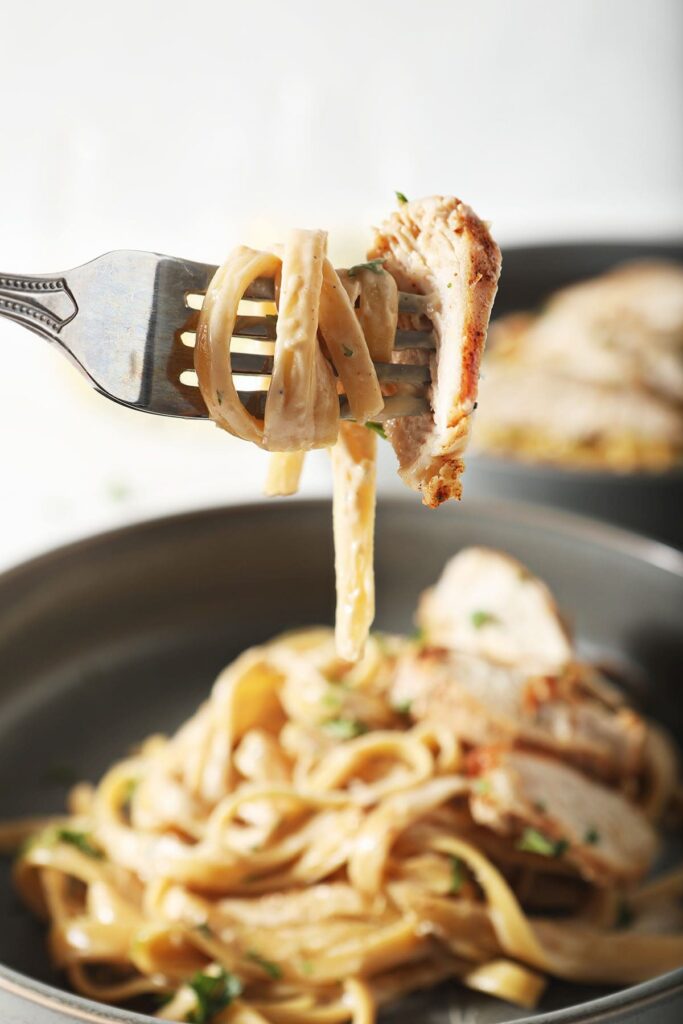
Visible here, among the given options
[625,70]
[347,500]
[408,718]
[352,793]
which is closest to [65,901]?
[352,793]

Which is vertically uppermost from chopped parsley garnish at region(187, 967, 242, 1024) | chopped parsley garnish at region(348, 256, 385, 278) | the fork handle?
chopped parsley garnish at region(348, 256, 385, 278)

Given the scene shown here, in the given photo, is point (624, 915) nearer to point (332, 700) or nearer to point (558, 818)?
point (558, 818)

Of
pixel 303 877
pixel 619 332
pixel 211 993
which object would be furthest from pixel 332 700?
pixel 619 332

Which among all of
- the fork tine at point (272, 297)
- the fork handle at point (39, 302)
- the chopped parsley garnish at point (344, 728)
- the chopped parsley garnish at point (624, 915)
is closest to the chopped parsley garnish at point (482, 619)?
the chopped parsley garnish at point (344, 728)

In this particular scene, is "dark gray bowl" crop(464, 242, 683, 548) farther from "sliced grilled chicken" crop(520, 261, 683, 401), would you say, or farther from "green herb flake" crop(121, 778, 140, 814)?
"green herb flake" crop(121, 778, 140, 814)

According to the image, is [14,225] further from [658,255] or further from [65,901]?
[65,901]

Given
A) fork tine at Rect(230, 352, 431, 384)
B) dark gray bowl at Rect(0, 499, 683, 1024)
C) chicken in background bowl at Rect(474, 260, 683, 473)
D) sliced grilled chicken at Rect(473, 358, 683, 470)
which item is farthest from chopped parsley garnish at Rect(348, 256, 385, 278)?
sliced grilled chicken at Rect(473, 358, 683, 470)
